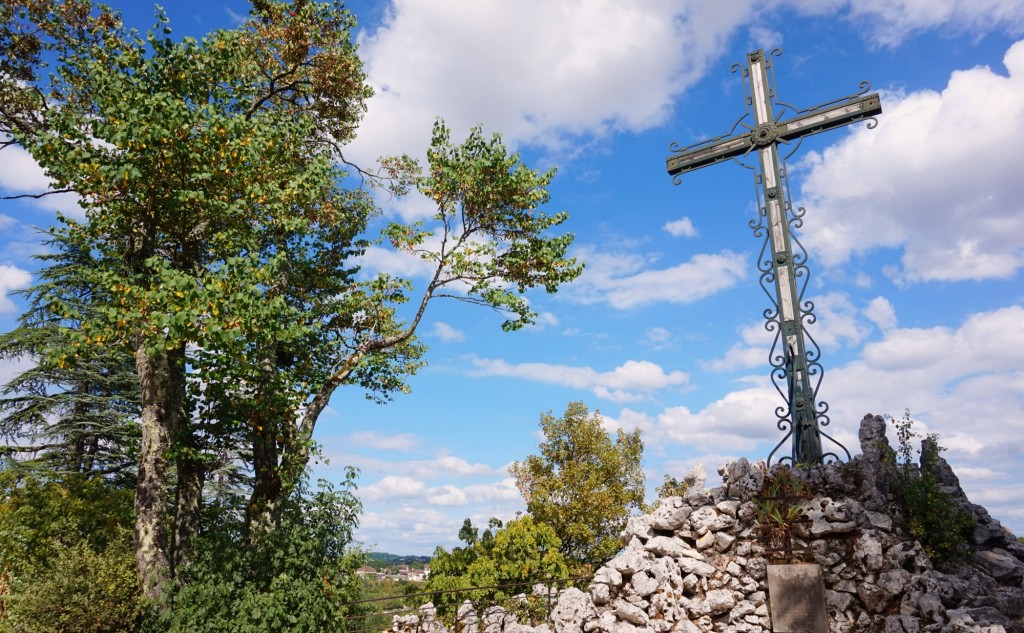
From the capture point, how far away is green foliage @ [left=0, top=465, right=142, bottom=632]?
8711 mm

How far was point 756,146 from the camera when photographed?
10203 mm

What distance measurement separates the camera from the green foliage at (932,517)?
805 centimetres

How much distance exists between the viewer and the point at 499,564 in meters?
17.7

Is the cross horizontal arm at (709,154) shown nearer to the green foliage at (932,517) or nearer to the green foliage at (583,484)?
the green foliage at (932,517)

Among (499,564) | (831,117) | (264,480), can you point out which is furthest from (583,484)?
(831,117)

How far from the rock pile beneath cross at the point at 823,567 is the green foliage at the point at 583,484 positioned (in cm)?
1095

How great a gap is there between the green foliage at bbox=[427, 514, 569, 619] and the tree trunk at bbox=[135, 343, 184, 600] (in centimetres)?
808

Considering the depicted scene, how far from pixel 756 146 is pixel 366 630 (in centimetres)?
1043

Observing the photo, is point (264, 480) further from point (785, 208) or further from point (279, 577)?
point (785, 208)

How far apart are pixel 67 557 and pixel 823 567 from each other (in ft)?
34.6

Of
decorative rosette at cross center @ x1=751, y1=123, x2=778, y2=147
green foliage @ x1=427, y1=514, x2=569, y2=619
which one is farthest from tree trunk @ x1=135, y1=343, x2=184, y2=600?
decorative rosette at cross center @ x1=751, y1=123, x2=778, y2=147

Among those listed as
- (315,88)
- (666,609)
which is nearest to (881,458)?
(666,609)

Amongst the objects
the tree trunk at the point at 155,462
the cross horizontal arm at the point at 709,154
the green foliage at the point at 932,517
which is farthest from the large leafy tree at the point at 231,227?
the green foliage at the point at 932,517

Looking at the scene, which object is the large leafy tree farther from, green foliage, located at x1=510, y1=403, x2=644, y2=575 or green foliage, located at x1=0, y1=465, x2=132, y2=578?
green foliage, located at x1=510, y1=403, x2=644, y2=575
